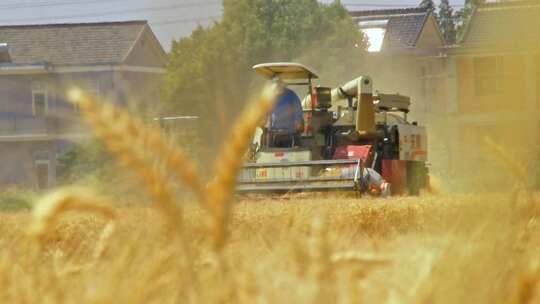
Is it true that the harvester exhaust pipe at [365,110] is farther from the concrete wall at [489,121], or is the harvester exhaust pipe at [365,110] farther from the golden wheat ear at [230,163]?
the golden wheat ear at [230,163]

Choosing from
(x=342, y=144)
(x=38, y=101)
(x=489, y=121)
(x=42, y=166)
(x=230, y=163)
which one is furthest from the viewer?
(x=38, y=101)

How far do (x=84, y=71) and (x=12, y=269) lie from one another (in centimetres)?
4624

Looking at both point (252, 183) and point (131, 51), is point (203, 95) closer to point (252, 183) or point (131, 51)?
point (131, 51)

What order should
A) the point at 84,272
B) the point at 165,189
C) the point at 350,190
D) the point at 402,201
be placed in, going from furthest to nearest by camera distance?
1. the point at 350,190
2. the point at 402,201
3. the point at 84,272
4. the point at 165,189

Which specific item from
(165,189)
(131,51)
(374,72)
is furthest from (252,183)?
(131,51)

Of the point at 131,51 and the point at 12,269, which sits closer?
the point at 12,269

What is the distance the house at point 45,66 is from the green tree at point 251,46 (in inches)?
283

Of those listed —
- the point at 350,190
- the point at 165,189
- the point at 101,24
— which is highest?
the point at 101,24

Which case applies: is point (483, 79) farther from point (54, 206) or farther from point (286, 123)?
point (54, 206)

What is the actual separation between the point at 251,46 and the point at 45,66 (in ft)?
40.8

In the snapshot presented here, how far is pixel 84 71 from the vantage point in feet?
162

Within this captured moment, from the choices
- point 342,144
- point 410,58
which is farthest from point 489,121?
point 410,58

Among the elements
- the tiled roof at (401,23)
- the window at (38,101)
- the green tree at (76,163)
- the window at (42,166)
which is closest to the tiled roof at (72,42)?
the window at (38,101)

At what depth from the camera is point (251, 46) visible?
39.2 m
